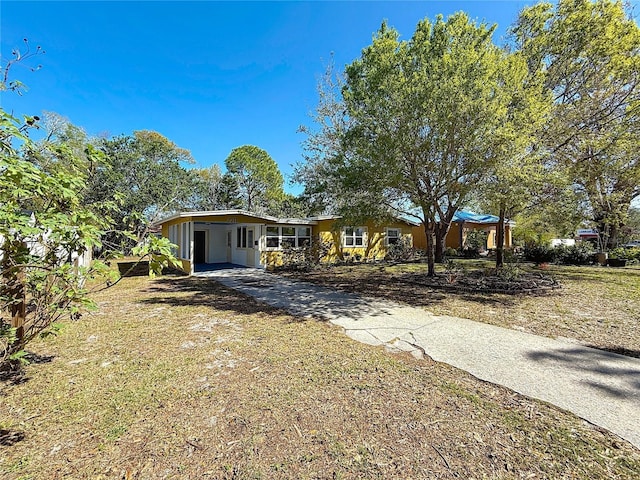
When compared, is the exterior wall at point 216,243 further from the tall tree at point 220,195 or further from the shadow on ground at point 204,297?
the tall tree at point 220,195

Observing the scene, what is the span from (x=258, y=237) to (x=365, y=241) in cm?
664

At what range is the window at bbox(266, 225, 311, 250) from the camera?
14.8 metres

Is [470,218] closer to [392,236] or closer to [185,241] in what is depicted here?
[392,236]

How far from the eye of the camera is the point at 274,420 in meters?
2.68

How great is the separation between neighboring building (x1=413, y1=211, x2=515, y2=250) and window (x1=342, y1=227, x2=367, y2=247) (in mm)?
5337

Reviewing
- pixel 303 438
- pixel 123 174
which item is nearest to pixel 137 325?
pixel 303 438

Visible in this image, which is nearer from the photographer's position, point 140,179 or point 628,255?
point 628,255

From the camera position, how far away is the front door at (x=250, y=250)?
14781mm

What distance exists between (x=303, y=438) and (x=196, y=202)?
30982 millimetres

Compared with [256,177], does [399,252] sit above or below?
below

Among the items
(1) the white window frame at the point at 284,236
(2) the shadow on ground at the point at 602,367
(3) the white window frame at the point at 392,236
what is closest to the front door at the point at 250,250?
(1) the white window frame at the point at 284,236

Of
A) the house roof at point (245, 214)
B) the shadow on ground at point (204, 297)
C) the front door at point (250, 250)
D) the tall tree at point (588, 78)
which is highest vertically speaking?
the tall tree at point (588, 78)

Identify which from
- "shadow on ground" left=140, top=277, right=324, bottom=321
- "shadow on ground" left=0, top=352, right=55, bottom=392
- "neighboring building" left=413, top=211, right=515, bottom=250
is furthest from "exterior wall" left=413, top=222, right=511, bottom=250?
"shadow on ground" left=0, top=352, right=55, bottom=392

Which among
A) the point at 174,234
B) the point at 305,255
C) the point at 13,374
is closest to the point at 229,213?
the point at 305,255
